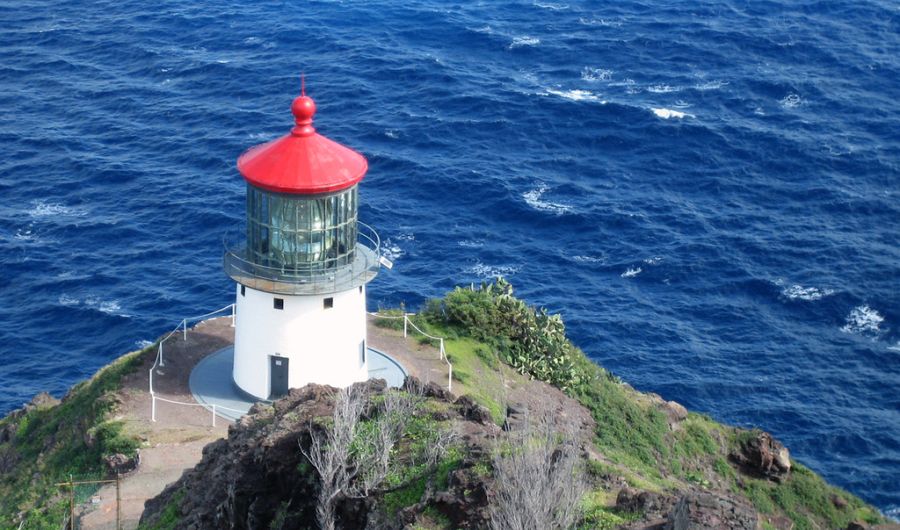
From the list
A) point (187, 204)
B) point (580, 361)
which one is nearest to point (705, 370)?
point (580, 361)

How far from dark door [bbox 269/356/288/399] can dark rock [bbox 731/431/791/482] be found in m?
19.3

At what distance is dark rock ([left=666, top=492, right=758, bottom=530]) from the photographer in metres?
24.2

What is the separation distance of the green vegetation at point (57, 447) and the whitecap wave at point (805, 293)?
141ft

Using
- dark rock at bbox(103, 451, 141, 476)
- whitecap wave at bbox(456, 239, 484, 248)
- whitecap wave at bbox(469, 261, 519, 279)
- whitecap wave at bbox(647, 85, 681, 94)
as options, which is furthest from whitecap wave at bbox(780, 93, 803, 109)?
dark rock at bbox(103, 451, 141, 476)

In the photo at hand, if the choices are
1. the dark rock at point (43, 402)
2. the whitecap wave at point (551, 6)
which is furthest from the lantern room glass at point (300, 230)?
the whitecap wave at point (551, 6)

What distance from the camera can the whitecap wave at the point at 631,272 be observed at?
256 ft

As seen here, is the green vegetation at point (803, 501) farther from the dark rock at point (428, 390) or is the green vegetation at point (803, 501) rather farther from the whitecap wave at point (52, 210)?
the whitecap wave at point (52, 210)

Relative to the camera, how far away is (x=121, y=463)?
40.3m

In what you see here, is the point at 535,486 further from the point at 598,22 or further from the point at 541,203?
the point at 598,22

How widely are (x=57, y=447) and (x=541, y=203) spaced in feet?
153

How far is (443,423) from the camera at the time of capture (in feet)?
102

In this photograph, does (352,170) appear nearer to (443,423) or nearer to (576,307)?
(443,423)

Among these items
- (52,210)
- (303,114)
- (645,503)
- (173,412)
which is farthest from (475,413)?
(52,210)

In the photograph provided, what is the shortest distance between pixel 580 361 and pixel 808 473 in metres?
10.1
